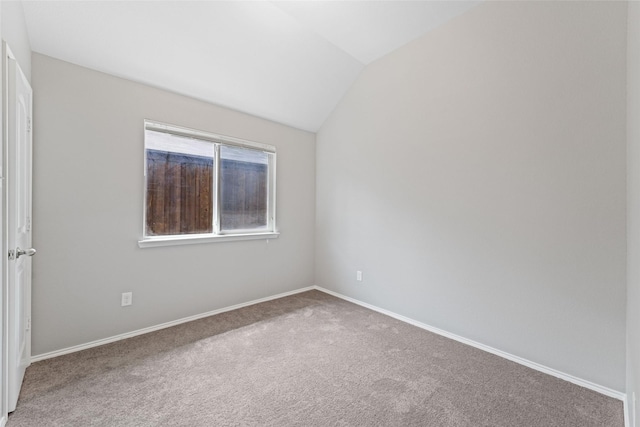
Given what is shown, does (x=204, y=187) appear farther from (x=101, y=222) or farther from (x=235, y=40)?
(x=235, y=40)

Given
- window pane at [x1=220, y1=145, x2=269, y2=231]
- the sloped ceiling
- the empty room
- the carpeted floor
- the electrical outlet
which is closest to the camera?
the carpeted floor

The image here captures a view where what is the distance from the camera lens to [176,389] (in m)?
1.81

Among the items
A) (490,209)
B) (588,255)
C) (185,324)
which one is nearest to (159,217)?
(185,324)

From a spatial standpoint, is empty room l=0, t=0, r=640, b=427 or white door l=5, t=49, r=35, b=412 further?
empty room l=0, t=0, r=640, b=427

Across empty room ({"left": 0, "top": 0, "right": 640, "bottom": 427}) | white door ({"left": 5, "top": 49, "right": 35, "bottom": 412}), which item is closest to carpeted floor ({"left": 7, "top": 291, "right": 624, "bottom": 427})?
empty room ({"left": 0, "top": 0, "right": 640, "bottom": 427})

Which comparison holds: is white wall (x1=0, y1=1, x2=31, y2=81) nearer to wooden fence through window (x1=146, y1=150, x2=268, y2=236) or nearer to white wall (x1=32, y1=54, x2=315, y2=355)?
white wall (x1=32, y1=54, x2=315, y2=355)

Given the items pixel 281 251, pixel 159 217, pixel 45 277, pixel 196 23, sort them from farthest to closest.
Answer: pixel 281 251, pixel 159 217, pixel 196 23, pixel 45 277

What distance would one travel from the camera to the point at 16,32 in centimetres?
170

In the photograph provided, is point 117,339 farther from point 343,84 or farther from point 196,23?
point 343,84

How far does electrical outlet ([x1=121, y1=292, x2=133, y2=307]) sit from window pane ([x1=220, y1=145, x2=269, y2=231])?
42.4 inches

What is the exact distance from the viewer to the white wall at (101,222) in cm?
213

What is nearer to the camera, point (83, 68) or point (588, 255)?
point (588, 255)

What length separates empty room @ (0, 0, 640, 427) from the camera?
5.61 feet

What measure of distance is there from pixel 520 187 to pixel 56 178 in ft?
11.9
